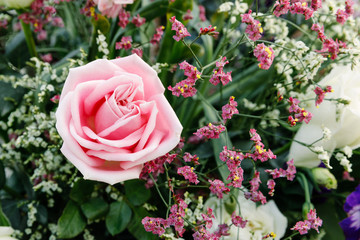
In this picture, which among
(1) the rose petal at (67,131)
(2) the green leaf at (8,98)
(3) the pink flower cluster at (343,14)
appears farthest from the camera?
(2) the green leaf at (8,98)

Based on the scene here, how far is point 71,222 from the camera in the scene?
53cm

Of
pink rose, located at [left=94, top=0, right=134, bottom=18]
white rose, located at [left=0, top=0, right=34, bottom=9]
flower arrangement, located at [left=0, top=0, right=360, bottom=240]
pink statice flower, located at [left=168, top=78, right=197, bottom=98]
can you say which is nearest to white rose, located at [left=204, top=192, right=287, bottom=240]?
flower arrangement, located at [left=0, top=0, right=360, bottom=240]

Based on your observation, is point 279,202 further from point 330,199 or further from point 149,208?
point 149,208

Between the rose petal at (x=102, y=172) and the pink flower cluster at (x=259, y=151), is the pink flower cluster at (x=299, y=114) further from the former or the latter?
the rose petal at (x=102, y=172)

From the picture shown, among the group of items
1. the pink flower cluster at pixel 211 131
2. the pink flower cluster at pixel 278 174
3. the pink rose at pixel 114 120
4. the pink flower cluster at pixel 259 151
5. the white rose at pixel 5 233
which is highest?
the pink rose at pixel 114 120

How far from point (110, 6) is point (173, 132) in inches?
9.2

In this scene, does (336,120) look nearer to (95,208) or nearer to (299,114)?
(299,114)

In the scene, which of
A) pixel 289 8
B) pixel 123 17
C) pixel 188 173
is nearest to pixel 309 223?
pixel 188 173

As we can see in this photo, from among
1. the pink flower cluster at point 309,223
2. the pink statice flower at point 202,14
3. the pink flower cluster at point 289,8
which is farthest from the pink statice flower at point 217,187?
the pink statice flower at point 202,14

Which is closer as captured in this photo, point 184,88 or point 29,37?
point 184,88

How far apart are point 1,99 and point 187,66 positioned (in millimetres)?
364

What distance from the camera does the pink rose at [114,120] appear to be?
375 millimetres

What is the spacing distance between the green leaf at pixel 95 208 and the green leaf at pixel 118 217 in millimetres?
10

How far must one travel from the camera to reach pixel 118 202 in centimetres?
56
